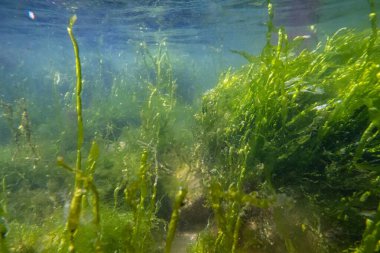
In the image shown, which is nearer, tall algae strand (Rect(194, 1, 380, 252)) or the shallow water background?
tall algae strand (Rect(194, 1, 380, 252))

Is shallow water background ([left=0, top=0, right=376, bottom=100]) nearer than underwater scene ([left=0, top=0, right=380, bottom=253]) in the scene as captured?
No

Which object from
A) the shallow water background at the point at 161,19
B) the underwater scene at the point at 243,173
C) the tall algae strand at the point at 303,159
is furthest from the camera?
the shallow water background at the point at 161,19

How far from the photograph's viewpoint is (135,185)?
252 centimetres

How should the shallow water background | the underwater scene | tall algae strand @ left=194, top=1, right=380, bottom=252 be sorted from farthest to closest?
1. the shallow water background
2. tall algae strand @ left=194, top=1, right=380, bottom=252
3. the underwater scene

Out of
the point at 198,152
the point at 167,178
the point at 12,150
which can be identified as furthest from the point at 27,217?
the point at 12,150

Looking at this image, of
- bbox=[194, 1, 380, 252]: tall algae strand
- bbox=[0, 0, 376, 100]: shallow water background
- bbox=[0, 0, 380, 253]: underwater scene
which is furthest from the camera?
bbox=[0, 0, 376, 100]: shallow water background

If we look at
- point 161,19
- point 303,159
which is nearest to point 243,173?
point 303,159

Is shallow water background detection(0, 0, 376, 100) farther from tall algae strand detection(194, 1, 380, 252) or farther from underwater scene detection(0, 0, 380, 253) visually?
tall algae strand detection(194, 1, 380, 252)

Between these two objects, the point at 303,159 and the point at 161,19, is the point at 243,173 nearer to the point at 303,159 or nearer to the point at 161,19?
the point at 303,159

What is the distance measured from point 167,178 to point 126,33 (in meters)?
22.6

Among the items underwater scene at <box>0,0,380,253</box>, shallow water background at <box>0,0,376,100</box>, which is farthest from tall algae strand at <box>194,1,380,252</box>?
shallow water background at <box>0,0,376,100</box>

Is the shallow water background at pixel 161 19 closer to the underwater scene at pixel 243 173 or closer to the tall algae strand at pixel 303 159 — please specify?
the underwater scene at pixel 243 173

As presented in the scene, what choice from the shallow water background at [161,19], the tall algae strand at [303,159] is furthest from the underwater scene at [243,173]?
the shallow water background at [161,19]

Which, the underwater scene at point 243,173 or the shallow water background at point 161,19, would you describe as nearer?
the underwater scene at point 243,173
